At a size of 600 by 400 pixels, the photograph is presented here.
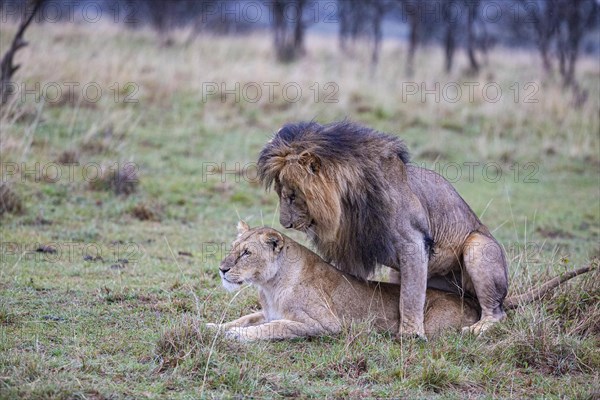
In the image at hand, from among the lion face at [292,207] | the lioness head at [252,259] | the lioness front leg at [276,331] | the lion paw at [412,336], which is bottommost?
the lion paw at [412,336]

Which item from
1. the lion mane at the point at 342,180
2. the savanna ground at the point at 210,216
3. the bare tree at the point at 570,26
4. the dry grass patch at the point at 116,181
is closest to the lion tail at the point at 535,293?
the savanna ground at the point at 210,216

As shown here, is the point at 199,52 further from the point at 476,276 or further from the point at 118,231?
the point at 476,276

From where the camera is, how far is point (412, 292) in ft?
18.8

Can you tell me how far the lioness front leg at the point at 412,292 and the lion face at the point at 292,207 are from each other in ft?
2.39

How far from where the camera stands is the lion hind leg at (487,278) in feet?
19.4

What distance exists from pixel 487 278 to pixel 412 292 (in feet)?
1.87

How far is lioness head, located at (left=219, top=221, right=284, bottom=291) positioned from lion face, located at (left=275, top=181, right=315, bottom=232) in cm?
25

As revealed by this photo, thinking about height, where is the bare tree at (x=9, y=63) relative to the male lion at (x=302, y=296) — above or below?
above

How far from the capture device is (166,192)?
33.5 ft

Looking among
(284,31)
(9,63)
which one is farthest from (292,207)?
(284,31)

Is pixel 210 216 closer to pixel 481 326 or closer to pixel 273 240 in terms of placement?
pixel 273 240

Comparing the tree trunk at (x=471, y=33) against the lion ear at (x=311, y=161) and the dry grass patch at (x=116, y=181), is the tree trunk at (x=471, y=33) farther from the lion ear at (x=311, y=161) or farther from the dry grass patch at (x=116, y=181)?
the lion ear at (x=311, y=161)

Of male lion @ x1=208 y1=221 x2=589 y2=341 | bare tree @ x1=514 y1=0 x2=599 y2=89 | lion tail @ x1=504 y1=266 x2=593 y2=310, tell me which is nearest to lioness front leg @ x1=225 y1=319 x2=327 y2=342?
male lion @ x1=208 y1=221 x2=589 y2=341

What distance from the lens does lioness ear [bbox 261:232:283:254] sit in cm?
570
